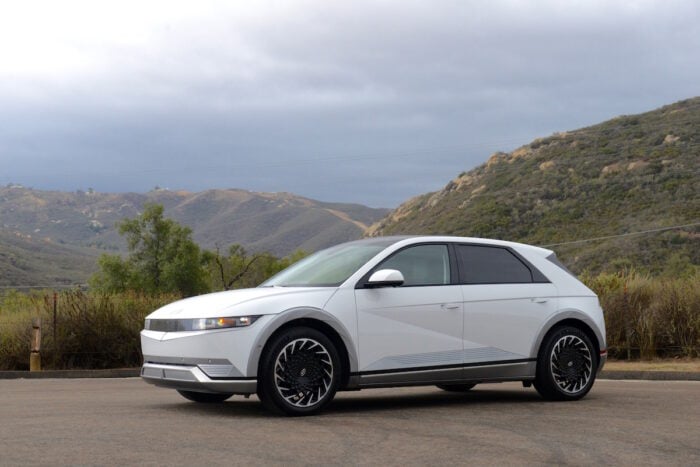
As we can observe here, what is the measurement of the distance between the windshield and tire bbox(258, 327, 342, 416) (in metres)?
0.71

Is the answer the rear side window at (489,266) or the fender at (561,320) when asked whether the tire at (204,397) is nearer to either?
the rear side window at (489,266)

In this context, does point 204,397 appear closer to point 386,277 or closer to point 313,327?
point 313,327

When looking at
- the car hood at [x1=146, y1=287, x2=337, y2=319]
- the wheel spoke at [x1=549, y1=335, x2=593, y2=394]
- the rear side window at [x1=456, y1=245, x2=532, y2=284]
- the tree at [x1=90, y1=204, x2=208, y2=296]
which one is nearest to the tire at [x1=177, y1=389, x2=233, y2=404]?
the car hood at [x1=146, y1=287, x2=337, y2=319]

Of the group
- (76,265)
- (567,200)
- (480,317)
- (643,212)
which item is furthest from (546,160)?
(76,265)

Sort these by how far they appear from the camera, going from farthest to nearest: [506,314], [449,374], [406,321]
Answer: [506,314], [449,374], [406,321]

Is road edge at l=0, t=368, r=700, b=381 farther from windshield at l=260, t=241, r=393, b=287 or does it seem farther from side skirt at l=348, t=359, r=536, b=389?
windshield at l=260, t=241, r=393, b=287

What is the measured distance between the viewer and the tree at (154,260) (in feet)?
223

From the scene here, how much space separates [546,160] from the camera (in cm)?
7325

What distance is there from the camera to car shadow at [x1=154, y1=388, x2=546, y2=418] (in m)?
9.87

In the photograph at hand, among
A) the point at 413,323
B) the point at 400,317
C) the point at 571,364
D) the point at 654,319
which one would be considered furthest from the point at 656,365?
the point at 400,317

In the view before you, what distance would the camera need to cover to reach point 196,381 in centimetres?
923

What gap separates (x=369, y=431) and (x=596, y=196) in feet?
180

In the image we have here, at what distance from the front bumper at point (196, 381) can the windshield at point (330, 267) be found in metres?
1.32

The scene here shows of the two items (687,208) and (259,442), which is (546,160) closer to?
(687,208)
